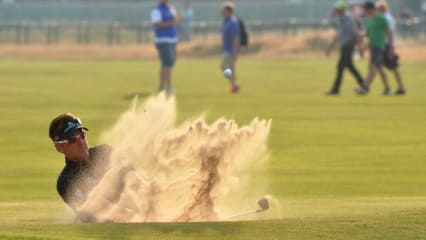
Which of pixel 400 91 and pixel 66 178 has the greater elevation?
pixel 66 178

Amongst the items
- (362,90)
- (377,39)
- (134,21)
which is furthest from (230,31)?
(134,21)

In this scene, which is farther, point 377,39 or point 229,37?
point 229,37

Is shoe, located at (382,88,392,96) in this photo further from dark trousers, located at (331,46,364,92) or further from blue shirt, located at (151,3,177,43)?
blue shirt, located at (151,3,177,43)

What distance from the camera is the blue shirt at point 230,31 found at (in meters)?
34.8

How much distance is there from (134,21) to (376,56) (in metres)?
46.2

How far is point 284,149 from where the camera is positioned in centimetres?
2031

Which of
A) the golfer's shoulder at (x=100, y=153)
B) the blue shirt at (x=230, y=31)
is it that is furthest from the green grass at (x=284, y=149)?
the blue shirt at (x=230, y=31)

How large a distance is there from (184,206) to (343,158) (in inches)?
281

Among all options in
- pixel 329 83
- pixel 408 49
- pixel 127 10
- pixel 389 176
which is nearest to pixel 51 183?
pixel 389 176

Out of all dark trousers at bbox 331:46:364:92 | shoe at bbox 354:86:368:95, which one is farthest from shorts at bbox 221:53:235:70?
shoe at bbox 354:86:368:95

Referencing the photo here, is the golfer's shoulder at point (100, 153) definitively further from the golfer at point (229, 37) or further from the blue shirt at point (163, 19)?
the golfer at point (229, 37)

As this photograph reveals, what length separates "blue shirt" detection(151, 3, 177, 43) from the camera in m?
33.6

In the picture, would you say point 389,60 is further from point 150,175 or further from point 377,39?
point 150,175

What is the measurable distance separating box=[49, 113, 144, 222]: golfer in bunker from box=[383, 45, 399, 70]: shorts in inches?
865
